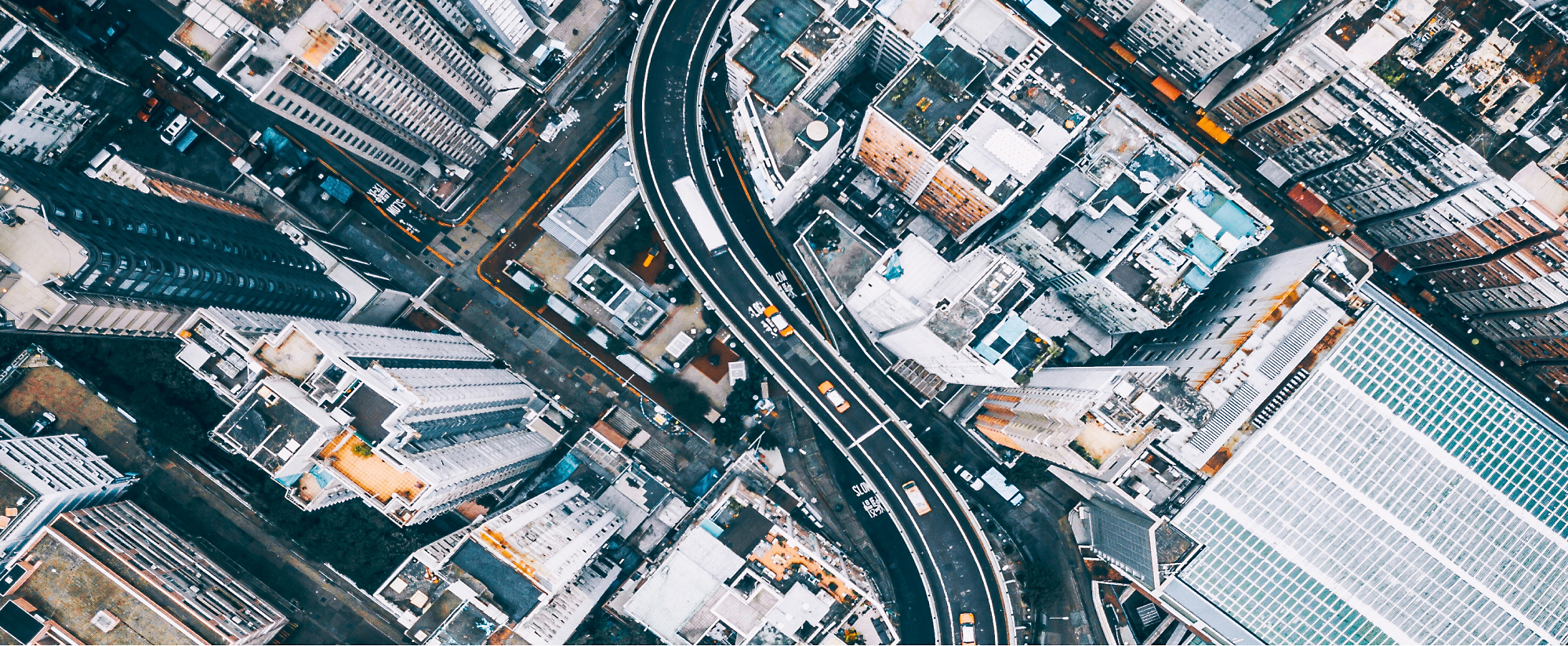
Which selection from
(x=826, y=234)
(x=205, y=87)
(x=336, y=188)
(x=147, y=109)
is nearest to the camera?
(x=826, y=234)

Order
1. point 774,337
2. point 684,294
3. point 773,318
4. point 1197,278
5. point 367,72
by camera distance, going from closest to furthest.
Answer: point 367,72, point 1197,278, point 773,318, point 774,337, point 684,294

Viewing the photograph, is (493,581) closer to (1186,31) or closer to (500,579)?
(500,579)

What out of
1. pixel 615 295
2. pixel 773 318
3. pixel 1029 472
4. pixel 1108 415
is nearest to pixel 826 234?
pixel 773 318

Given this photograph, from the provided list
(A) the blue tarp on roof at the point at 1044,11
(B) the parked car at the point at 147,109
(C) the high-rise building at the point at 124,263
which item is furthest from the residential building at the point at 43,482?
(A) the blue tarp on roof at the point at 1044,11

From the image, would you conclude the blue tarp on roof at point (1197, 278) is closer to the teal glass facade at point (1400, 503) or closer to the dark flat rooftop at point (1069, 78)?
the teal glass facade at point (1400, 503)

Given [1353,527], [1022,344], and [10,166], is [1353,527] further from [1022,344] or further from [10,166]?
[10,166]

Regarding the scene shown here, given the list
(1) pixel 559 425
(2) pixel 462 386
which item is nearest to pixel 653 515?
(1) pixel 559 425

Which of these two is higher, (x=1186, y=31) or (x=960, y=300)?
(x=1186, y=31)
